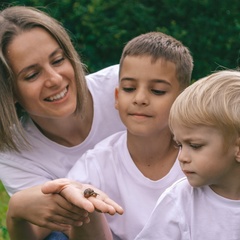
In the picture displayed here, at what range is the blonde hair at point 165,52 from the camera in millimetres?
4184

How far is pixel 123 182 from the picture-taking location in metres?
4.36

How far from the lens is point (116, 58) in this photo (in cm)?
705

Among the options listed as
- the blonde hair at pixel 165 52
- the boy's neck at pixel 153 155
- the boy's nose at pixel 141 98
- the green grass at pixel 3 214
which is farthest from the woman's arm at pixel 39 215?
the green grass at pixel 3 214

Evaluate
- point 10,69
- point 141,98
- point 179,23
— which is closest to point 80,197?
point 141,98

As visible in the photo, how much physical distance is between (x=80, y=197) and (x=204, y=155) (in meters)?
0.62

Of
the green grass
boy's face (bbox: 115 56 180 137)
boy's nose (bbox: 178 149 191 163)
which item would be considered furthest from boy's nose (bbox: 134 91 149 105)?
the green grass

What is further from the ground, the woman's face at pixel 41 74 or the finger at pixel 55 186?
the woman's face at pixel 41 74

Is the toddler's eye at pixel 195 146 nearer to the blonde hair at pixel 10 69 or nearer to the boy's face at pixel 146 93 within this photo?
the boy's face at pixel 146 93

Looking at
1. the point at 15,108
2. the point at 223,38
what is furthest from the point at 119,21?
the point at 15,108

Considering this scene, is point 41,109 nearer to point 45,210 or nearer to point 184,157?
point 45,210

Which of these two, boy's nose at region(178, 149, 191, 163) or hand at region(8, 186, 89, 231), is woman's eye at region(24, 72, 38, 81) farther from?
boy's nose at region(178, 149, 191, 163)

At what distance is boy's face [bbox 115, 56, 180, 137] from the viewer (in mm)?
4133

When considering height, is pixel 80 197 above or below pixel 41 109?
below

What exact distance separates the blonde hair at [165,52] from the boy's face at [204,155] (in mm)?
704
